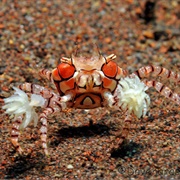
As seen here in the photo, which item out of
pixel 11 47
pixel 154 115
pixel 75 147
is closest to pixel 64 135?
pixel 75 147

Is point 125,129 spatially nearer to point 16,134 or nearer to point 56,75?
point 56,75

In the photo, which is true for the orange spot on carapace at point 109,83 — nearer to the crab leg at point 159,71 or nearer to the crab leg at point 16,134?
the crab leg at point 159,71

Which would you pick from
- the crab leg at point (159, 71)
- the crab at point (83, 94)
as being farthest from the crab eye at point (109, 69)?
the crab leg at point (159, 71)

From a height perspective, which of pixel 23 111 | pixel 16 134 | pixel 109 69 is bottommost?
pixel 16 134

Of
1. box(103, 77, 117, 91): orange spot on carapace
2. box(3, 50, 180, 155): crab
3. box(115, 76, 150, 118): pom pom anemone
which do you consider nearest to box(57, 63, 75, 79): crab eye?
box(3, 50, 180, 155): crab

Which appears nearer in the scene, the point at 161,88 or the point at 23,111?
the point at 23,111

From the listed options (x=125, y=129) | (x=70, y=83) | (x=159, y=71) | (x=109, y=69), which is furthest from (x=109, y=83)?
(x=159, y=71)

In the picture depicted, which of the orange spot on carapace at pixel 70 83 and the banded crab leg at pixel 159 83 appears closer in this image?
the orange spot on carapace at pixel 70 83
